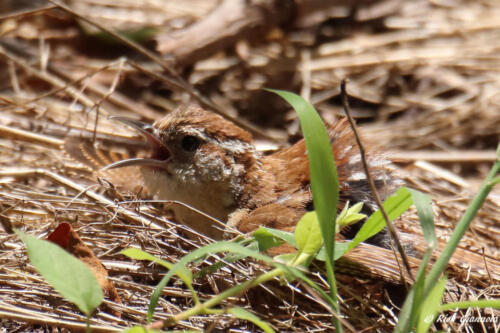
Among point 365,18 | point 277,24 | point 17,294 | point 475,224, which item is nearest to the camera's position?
point 17,294

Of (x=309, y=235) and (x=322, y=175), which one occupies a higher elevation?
(x=322, y=175)

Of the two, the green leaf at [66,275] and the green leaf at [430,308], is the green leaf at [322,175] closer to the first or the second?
the green leaf at [430,308]

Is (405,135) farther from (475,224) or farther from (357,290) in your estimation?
(357,290)

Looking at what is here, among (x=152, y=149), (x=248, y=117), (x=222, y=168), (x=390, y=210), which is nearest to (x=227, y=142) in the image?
(x=222, y=168)

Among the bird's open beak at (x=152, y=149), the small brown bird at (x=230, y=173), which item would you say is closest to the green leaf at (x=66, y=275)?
the small brown bird at (x=230, y=173)

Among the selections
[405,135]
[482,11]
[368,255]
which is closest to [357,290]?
[368,255]

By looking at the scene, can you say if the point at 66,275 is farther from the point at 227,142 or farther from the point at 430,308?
the point at 227,142

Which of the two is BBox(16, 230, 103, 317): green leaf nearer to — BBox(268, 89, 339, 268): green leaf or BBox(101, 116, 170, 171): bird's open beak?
BBox(268, 89, 339, 268): green leaf
